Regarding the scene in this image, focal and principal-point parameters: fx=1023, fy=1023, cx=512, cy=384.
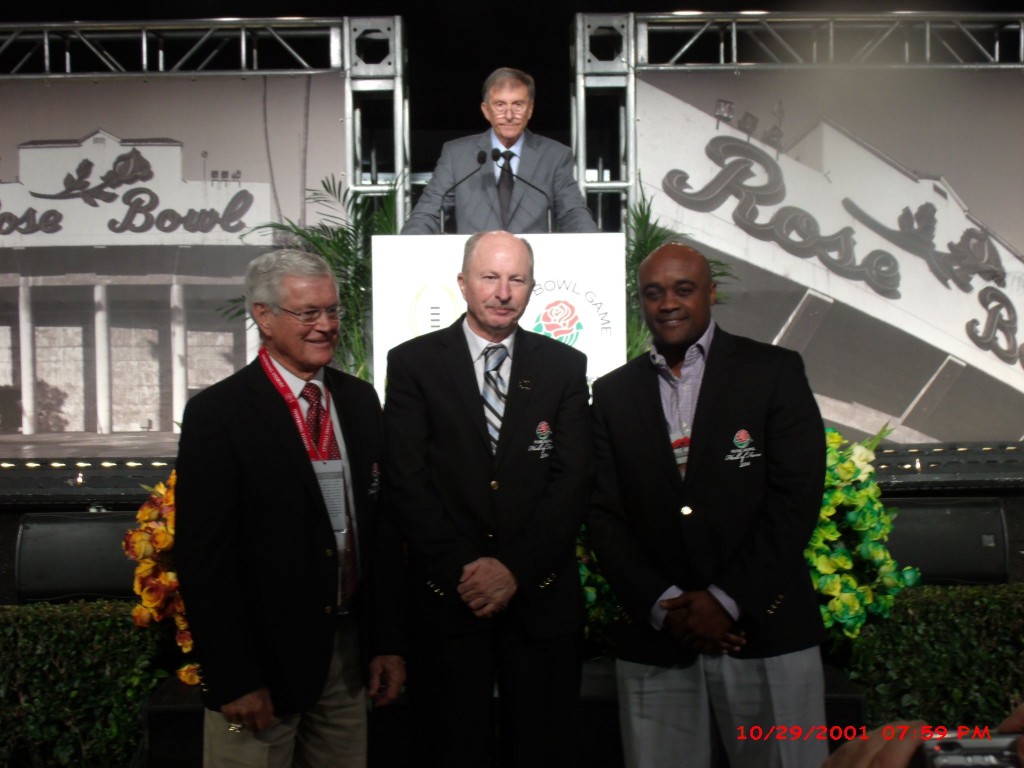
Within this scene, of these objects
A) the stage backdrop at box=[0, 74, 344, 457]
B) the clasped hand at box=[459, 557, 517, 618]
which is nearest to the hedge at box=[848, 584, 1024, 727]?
the clasped hand at box=[459, 557, 517, 618]

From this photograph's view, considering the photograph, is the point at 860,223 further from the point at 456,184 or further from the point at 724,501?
the point at 724,501

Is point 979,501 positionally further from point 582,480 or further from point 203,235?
point 203,235

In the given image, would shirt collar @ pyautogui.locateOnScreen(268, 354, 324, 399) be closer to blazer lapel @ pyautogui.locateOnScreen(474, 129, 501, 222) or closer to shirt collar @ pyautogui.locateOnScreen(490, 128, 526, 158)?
blazer lapel @ pyautogui.locateOnScreen(474, 129, 501, 222)

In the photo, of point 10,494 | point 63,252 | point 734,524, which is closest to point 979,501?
point 734,524

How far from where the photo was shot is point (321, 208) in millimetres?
6559

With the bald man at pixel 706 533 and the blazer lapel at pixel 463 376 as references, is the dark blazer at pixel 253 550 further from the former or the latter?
the bald man at pixel 706 533

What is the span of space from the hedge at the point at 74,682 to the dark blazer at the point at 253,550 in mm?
1307

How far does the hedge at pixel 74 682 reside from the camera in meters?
3.26

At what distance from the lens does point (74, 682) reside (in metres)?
3.29

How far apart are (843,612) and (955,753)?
2130 millimetres

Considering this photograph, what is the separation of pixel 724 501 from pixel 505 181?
2.88 m

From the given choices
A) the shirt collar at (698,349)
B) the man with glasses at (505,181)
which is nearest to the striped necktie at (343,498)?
the shirt collar at (698,349)

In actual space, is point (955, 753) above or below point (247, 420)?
below

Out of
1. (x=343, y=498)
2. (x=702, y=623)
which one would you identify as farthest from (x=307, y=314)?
(x=702, y=623)
